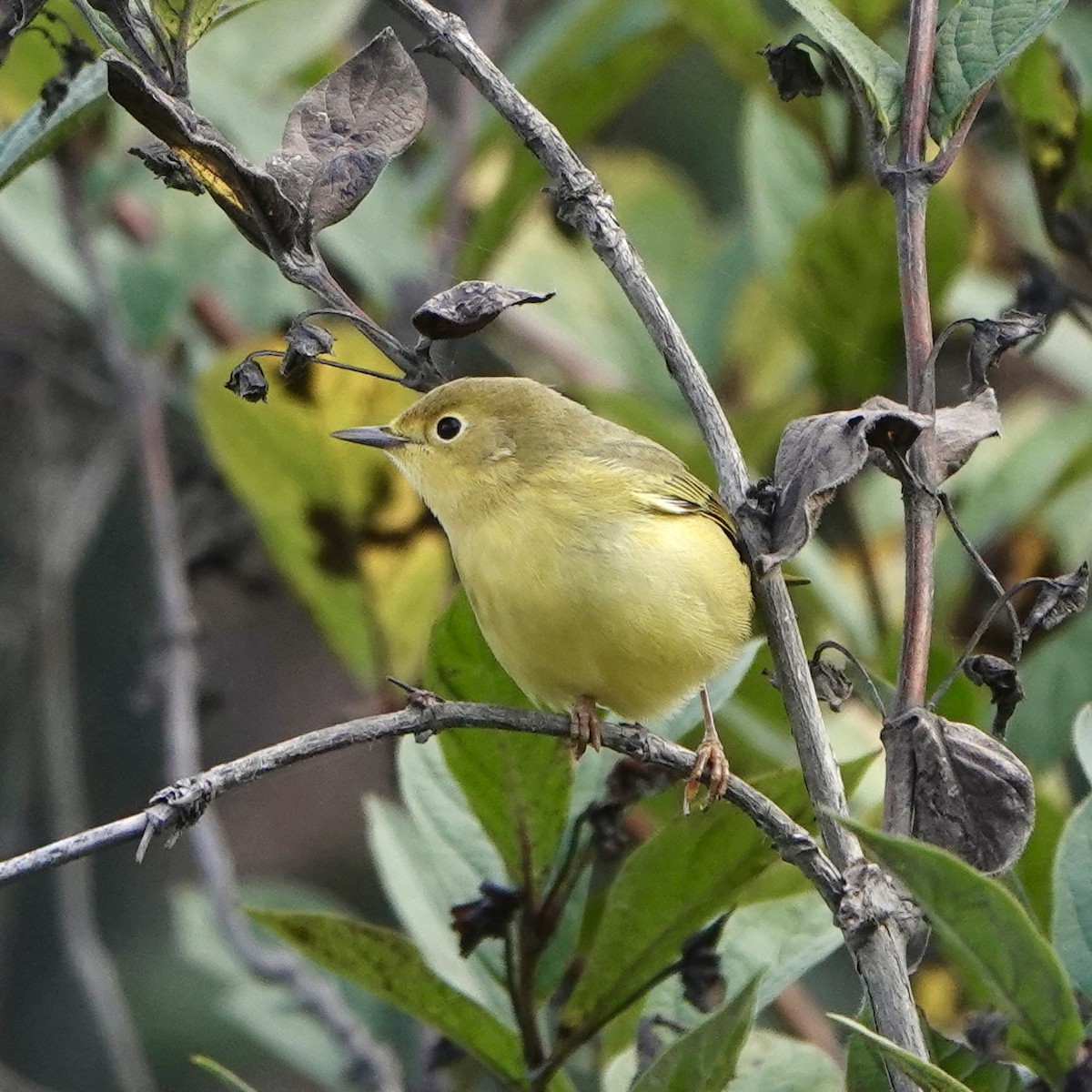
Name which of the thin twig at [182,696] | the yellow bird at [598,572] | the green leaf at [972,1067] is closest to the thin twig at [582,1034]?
the yellow bird at [598,572]

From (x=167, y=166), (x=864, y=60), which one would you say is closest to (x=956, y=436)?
(x=864, y=60)

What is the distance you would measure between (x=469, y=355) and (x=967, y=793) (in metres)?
3.33

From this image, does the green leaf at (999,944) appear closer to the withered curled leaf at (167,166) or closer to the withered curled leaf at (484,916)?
the withered curled leaf at (484,916)

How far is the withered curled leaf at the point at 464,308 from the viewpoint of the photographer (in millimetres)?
1479

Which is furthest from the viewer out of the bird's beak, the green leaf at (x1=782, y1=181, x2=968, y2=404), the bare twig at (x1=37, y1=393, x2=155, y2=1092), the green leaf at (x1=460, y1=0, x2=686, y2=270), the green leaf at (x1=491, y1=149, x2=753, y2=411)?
the green leaf at (x1=491, y1=149, x2=753, y2=411)

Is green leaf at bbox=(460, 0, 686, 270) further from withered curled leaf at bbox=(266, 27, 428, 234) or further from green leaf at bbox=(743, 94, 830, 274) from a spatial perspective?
withered curled leaf at bbox=(266, 27, 428, 234)

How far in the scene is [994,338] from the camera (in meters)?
1.52

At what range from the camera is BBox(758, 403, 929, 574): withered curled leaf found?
1.33 meters

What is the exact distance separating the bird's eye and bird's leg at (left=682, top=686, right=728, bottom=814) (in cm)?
71

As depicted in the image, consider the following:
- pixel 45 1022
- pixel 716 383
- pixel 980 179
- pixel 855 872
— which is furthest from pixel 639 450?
pixel 45 1022

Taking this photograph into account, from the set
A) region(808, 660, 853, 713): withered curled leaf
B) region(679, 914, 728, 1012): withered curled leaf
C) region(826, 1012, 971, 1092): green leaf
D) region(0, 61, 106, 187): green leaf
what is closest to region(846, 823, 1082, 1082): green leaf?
region(826, 1012, 971, 1092): green leaf

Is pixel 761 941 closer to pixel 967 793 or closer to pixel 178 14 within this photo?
pixel 967 793

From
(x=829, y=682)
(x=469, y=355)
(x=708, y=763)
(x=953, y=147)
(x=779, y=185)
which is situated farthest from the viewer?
(x=469, y=355)

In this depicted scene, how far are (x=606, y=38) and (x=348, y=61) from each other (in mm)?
1782
